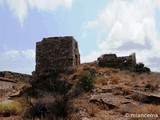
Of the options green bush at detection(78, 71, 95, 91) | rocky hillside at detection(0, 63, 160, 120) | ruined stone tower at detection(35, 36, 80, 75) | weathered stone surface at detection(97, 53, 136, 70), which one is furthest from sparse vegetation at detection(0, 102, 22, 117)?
weathered stone surface at detection(97, 53, 136, 70)

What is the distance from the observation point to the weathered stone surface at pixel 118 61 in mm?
28444

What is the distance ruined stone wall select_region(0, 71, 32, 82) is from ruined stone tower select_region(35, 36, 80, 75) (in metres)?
2.62

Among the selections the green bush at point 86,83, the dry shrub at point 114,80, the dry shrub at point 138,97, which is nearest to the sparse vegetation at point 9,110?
the green bush at point 86,83

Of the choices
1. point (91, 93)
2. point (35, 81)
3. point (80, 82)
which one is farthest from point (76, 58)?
point (91, 93)

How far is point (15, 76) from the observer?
2911cm

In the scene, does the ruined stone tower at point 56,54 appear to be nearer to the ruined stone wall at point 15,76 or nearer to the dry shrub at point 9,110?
the ruined stone wall at point 15,76

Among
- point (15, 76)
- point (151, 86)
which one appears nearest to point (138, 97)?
point (151, 86)

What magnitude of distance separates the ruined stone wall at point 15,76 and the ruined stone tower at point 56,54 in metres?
2.62

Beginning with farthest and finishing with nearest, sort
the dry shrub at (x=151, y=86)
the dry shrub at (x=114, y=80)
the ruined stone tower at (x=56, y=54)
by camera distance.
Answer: the ruined stone tower at (x=56, y=54) < the dry shrub at (x=114, y=80) < the dry shrub at (x=151, y=86)

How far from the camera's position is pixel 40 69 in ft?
89.5

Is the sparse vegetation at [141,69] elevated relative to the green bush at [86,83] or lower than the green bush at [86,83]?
elevated

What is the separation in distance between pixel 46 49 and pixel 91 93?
9.56m

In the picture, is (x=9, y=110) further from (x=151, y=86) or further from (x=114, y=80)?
(x=151, y=86)

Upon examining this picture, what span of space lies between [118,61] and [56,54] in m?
5.94
